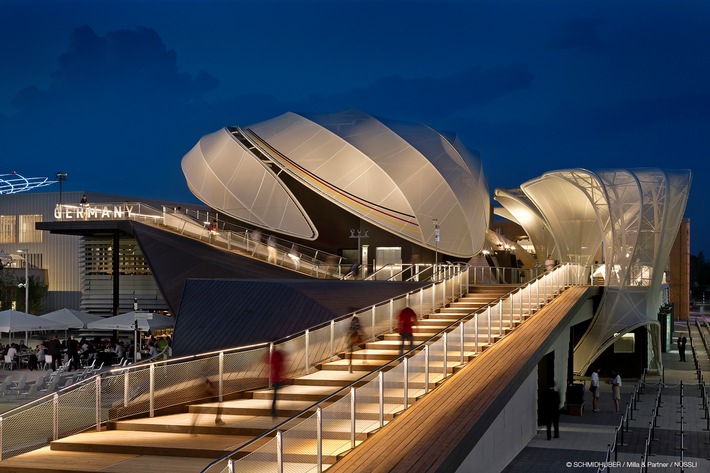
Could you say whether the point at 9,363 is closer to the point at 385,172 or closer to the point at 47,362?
the point at 47,362

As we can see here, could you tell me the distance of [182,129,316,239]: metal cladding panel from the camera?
39.1m

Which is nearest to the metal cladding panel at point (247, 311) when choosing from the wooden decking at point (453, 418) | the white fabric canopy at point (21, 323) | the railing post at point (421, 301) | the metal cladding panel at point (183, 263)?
the railing post at point (421, 301)

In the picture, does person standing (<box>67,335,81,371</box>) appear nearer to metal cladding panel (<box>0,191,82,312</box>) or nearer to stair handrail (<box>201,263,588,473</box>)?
stair handrail (<box>201,263,588,473</box>)

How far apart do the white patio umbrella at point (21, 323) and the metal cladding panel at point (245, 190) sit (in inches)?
423

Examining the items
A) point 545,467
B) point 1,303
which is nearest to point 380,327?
point 545,467

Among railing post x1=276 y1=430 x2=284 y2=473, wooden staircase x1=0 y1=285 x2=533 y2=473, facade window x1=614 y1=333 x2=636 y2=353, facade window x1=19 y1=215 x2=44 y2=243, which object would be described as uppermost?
facade window x1=19 y1=215 x2=44 y2=243

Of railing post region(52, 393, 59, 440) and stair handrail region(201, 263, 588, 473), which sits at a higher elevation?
stair handrail region(201, 263, 588, 473)

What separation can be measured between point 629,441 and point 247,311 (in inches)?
396

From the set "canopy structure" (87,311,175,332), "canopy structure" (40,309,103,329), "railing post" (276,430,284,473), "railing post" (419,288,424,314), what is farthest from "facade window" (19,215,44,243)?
"railing post" (276,430,284,473)

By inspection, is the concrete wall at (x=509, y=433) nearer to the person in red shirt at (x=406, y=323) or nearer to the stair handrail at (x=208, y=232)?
the person in red shirt at (x=406, y=323)

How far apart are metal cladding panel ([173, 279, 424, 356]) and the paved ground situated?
639 cm

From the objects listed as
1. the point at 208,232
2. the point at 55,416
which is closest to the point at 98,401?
the point at 55,416

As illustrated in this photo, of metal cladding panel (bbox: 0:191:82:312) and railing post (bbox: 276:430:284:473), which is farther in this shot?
metal cladding panel (bbox: 0:191:82:312)

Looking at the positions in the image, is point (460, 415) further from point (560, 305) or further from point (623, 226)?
point (623, 226)
